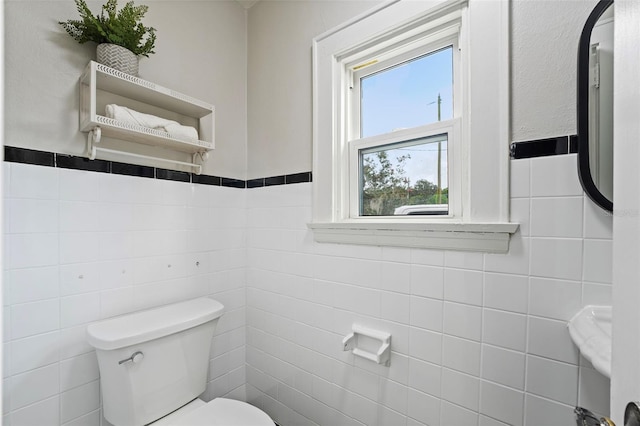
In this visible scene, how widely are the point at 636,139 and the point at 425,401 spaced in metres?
1.11

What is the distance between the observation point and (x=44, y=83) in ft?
3.87

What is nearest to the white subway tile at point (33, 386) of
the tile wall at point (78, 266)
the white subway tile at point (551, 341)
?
the tile wall at point (78, 266)

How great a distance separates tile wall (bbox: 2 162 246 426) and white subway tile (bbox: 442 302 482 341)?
3.75ft

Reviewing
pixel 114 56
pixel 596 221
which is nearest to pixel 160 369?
pixel 114 56

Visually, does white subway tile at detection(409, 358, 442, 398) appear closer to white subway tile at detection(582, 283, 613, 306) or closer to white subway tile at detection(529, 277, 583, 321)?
white subway tile at detection(529, 277, 583, 321)

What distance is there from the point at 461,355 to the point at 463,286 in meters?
0.24

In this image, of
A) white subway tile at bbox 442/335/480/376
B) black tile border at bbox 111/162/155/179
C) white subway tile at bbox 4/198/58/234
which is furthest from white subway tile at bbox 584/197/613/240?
white subway tile at bbox 4/198/58/234

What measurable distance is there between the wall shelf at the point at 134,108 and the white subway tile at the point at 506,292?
1.28m

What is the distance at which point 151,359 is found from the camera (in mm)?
1216

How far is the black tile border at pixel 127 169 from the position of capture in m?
1.13

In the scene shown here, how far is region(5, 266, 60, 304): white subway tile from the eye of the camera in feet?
A: 3.60

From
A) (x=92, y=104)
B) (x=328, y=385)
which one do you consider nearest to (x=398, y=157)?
(x=328, y=385)

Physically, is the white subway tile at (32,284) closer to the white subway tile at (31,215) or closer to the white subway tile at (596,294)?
the white subway tile at (31,215)

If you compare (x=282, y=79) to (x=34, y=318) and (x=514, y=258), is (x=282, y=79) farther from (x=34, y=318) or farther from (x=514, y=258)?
(x=34, y=318)
